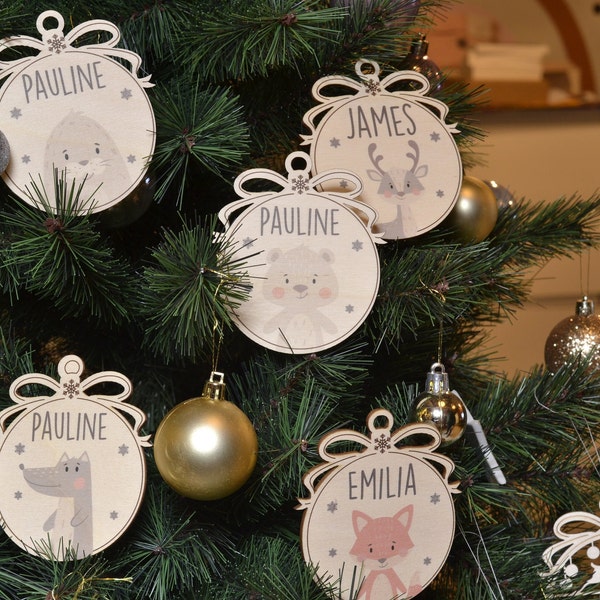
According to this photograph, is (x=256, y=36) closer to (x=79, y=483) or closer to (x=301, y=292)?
(x=301, y=292)

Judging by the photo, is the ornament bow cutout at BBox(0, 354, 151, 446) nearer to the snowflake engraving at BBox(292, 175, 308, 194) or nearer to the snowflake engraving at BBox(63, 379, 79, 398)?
the snowflake engraving at BBox(63, 379, 79, 398)

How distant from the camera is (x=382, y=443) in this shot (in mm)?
Result: 588

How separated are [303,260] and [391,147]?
0.12 m

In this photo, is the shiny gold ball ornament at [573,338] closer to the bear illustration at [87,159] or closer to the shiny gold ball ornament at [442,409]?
the shiny gold ball ornament at [442,409]

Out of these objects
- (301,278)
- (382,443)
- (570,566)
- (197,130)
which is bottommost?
(570,566)

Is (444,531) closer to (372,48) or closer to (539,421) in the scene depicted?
(539,421)

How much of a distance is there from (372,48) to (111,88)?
20 cm

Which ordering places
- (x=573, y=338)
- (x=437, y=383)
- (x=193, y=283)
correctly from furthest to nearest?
(x=573, y=338) → (x=437, y=383) → (x=193, y=283)

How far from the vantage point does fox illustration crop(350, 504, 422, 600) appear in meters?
0.58

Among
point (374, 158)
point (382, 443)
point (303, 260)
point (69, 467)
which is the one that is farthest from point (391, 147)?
point (69, 467)

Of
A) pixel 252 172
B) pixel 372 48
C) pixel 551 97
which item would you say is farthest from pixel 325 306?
pixel 551 97

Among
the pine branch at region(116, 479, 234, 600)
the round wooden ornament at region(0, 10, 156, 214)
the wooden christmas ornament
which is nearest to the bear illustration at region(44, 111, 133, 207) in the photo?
the round wooden ornament at region(0, 10, 156, 214)

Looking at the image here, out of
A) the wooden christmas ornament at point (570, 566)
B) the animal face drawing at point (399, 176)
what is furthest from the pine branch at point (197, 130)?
the wooden christmas ornament at point (570, 566)

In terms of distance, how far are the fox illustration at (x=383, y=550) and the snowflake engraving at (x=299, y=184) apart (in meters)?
0.23
